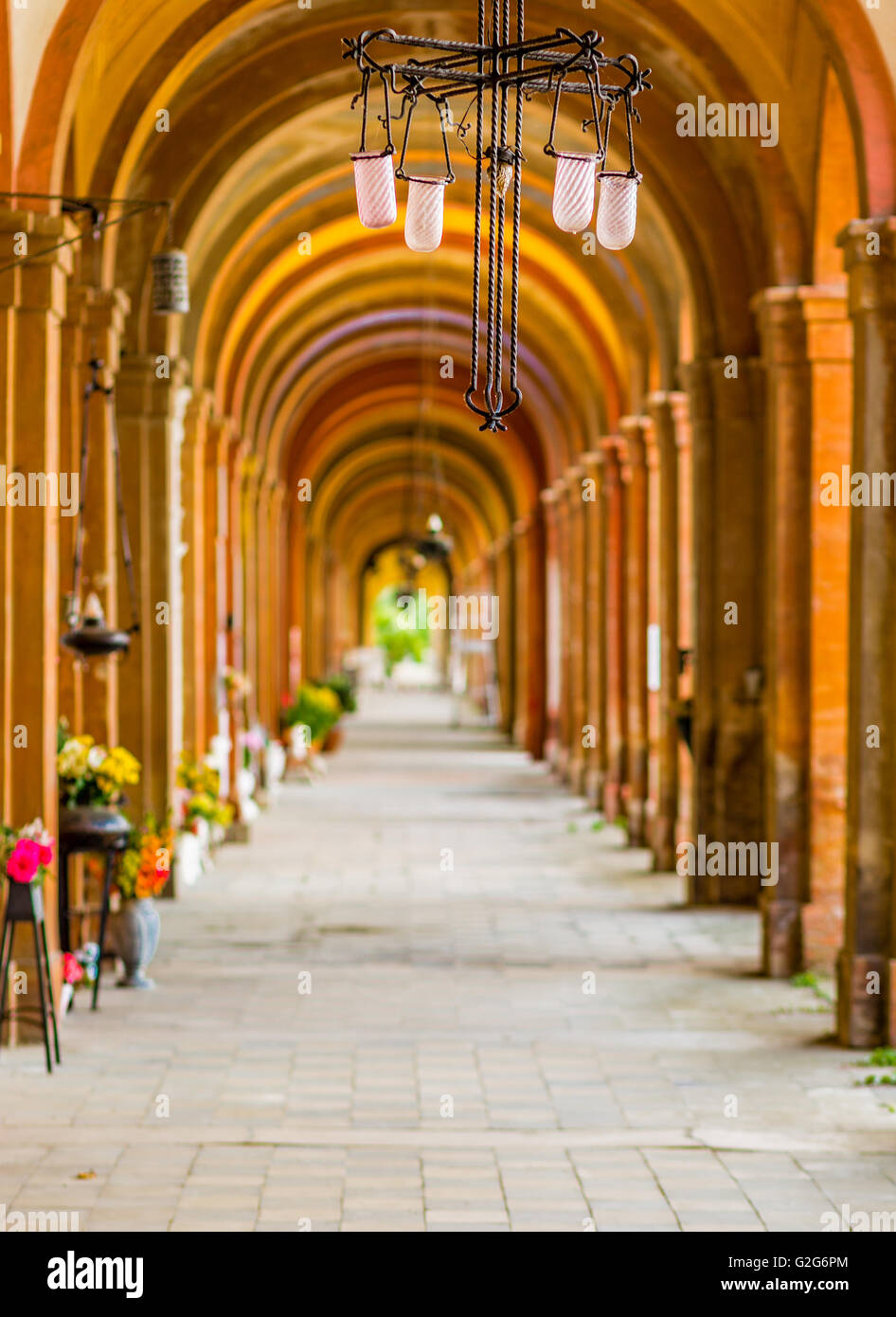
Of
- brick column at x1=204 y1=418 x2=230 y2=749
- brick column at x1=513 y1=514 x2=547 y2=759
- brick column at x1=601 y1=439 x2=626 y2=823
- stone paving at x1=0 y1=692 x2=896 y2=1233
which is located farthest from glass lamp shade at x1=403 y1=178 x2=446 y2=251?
brick column at x1=513 y1=514 x2=547 y2=759

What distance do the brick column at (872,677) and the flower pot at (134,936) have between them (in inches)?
149

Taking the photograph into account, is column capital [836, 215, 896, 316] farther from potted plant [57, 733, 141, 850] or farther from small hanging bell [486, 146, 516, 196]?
potted plant [57, 733, 141, 850]

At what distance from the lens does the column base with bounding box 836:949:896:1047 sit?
819 centimetres

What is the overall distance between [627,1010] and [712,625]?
164 inches

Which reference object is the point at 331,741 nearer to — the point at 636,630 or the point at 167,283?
the point at 636,630

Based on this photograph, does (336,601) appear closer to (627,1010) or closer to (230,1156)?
(627,1010)

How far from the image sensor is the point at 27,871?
7.73 meters

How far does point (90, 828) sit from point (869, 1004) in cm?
399

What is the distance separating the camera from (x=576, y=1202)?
5.78m

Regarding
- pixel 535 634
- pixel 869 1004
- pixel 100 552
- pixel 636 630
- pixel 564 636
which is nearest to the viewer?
pixel 869 1004

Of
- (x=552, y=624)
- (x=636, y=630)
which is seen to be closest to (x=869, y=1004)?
(x=636, y=630)

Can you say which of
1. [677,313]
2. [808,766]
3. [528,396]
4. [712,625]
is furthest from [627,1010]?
[528,396]

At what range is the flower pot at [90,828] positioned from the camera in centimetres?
898

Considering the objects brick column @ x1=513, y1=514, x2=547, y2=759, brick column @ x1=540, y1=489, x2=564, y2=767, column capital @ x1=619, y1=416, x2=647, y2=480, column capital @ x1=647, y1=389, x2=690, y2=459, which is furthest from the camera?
brick column @ x1=513, y1=514, x2=547, y2=759
